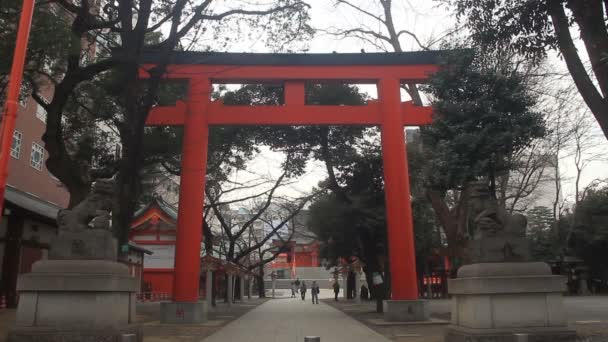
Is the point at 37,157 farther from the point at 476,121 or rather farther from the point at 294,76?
the point at 476,121

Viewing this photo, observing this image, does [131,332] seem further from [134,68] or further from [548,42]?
[548,42]

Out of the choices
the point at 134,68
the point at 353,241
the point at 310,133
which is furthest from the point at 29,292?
the point at 353,241

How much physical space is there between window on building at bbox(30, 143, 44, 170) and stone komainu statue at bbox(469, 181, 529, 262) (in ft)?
66.6

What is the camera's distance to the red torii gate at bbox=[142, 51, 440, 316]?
1518 cm

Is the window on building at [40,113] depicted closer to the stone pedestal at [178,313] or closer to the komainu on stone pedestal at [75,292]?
the stone pedestal at [178,313]

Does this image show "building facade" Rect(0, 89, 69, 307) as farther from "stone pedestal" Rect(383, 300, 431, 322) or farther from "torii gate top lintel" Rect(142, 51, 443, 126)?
"stone pedestal" Rect(383, 300, 431, 322)

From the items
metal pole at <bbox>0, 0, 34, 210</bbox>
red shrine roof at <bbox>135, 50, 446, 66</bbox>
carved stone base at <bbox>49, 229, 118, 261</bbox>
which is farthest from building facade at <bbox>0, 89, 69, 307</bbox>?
metal pole at <bbox>0, 0, 34, 210</bbox>

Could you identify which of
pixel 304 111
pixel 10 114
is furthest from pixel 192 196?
pixel 10 114

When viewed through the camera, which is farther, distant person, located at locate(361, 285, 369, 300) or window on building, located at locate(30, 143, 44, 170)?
distant person, located at locate(361, 285, 369, 300)

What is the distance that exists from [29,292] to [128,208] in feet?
13.7

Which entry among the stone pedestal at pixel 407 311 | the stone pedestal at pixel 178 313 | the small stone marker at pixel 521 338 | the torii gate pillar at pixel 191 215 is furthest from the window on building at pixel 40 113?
the small stone marker at pixel 521 338

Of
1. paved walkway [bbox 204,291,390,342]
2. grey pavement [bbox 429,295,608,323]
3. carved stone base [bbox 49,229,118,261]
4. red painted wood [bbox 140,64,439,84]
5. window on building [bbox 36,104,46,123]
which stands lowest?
paved walkway [bbox 204,291,390,342]

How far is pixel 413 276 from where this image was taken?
15.1 m

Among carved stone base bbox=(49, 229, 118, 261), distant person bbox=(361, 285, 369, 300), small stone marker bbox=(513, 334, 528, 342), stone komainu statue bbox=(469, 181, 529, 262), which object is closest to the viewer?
small stone marker bbox=(513, 334, 528, 342)
